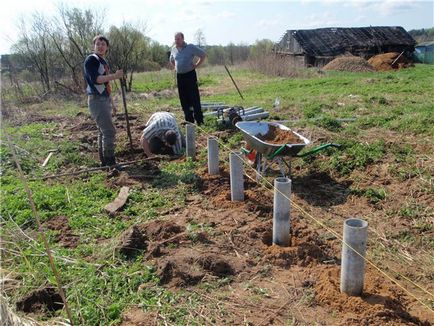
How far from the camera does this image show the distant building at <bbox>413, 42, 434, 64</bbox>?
32562mm

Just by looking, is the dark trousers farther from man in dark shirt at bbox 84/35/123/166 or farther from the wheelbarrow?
the wheelbarrow

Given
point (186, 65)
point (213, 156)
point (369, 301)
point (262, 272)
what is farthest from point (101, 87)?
point (369, 301)

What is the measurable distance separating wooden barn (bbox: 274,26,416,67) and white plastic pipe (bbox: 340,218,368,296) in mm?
29978

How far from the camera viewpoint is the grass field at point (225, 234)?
119 inches

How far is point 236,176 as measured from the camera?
4.96 meters

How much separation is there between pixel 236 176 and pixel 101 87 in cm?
265

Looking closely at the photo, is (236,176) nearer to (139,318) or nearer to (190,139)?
(190,139)

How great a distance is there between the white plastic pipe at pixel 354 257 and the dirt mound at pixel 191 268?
0.96m

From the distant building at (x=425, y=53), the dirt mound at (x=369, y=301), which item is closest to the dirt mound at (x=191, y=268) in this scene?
the dirt mound at (x=369, y=301)

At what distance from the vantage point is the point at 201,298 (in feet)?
10.3

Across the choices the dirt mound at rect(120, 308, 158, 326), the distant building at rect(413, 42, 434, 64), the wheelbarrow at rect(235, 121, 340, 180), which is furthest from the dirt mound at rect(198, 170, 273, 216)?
the distant building at rect(413, 42, 434, 64)

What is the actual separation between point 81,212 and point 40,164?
2894mm

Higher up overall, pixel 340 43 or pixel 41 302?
pixel 340 43

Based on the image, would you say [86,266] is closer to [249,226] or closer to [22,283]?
[22,283]
